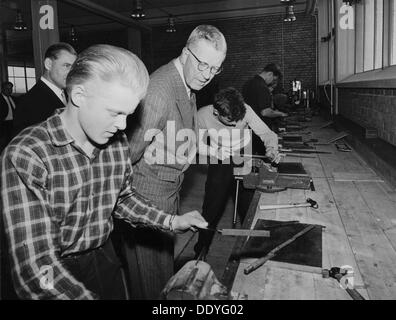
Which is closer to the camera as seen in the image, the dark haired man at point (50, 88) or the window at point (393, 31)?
the dark haired man at point (50, 88)

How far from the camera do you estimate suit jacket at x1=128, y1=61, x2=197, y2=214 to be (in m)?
1.91

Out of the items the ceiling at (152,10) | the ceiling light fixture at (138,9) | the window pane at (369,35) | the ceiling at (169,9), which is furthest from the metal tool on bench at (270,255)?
the ceiling at (169,9)

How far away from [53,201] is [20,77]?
55.4ft

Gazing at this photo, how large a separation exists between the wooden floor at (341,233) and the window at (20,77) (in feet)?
49.1

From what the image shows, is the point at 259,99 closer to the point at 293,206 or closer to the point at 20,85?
the point at 293,206

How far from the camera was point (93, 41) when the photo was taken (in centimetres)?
1320

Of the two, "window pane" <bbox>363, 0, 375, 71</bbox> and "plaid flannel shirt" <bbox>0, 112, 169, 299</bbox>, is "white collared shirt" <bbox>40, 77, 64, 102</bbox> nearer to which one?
"plaid flannel shirt" <bbox>0, 112, 169, 299</bbox>

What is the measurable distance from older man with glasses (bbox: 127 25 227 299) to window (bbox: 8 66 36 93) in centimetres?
1546

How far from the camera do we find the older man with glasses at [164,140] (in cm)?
193

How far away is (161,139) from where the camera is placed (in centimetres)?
202

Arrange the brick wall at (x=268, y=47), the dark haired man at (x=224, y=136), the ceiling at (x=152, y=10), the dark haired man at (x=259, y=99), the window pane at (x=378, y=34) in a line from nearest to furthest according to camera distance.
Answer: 1. the dark haired man at (x=224, y=136)
2. the window pane at (x=378, y=34)
3. the dark haired man at (x=259, y=99)
4. the ceiling at (x=152, y=10)
5. the brick wall at (x=268, y=47)

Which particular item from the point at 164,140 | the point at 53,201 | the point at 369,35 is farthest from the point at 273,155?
the point at 369,35

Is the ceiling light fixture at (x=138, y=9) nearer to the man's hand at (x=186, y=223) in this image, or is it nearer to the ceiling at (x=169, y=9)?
the ceiling at (x=169, y=9)

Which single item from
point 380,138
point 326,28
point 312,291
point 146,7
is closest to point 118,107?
point 312,291
